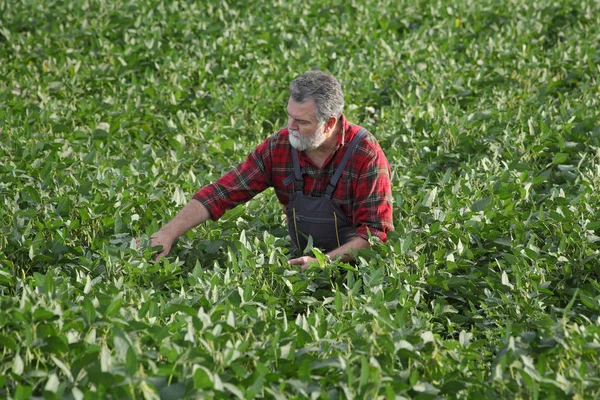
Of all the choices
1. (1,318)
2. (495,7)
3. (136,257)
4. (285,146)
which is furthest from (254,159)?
(495,7)

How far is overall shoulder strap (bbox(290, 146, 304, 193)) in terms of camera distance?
14.4 ft

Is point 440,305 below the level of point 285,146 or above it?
below

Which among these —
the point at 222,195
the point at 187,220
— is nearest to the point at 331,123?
the point at 222,195

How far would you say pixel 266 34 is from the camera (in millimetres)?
8281

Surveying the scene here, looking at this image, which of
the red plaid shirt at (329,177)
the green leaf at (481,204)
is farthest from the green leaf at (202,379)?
the green leaf at (481,204)

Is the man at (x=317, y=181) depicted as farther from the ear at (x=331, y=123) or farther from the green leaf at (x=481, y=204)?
the green leaf at (x=481, y=204)

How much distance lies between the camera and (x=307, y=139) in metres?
4.24

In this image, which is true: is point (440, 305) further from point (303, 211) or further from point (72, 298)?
point (72, 298)

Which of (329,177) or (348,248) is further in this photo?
(329,177)

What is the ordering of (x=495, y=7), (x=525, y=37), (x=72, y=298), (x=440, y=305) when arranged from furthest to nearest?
1. (x=495, y=7)
2. (x=525, y=37)
3. (x=440, y=305)
4. (x=72, y=298)

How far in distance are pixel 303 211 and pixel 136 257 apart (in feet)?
3.08

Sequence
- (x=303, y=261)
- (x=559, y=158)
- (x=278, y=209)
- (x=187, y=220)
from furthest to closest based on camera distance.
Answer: (x=559, y=158)
(x=278, y=209)
(x=187, y=220)
(x=303, y=261)

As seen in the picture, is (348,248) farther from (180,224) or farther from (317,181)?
(180,224)

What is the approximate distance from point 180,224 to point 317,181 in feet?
2.39
